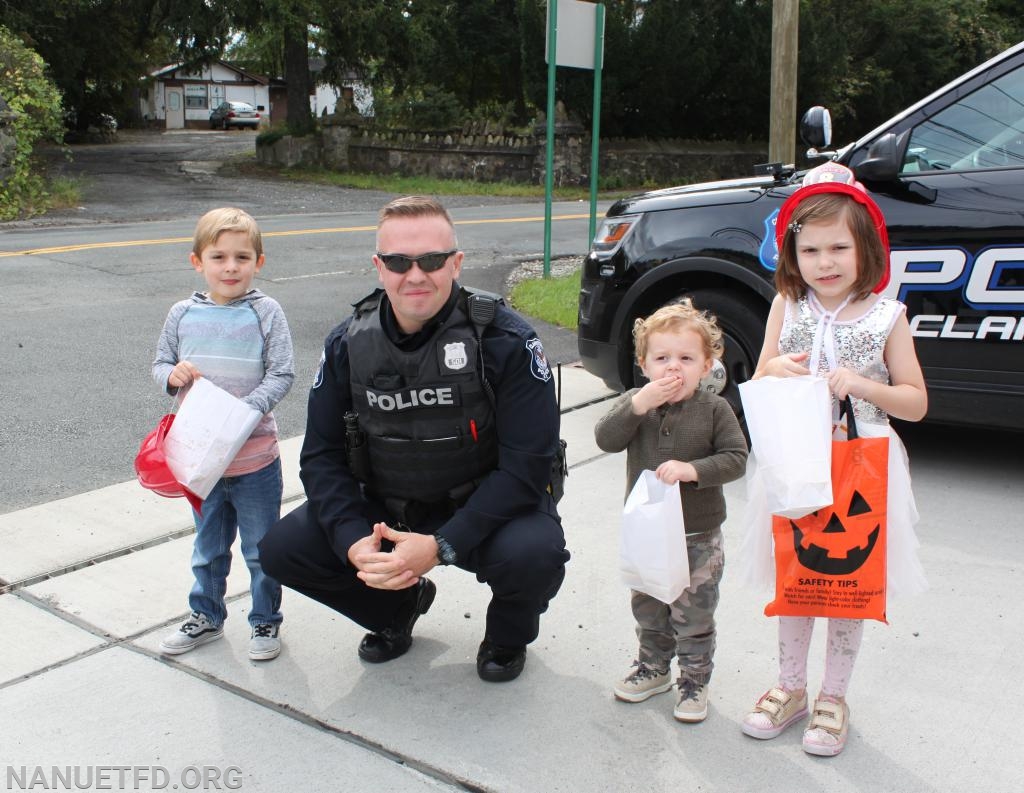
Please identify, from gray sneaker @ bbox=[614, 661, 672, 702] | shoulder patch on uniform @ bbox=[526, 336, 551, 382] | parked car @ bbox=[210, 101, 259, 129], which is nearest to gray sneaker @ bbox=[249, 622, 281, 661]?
gray sneaker @ bbox=[614, 661, 672, 702]

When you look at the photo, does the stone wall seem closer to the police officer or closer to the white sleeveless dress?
the police officer

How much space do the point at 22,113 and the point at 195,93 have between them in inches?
2148

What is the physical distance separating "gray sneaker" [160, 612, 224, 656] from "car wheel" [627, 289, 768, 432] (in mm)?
2606

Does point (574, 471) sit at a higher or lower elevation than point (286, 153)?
Result: lower

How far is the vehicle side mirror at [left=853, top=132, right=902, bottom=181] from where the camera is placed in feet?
14.2

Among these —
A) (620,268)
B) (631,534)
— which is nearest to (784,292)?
(631,534)

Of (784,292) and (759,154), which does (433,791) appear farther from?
(759,154)

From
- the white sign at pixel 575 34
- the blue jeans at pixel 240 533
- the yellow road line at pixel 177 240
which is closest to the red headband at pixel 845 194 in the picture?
the blue jeans at pixel 240 533

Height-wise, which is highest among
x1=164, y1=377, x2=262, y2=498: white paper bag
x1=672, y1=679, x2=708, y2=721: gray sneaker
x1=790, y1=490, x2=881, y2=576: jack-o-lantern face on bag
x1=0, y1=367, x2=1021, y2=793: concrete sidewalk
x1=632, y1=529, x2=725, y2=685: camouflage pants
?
x1=164, y1=377, x2=262, y2=498: white paper bag

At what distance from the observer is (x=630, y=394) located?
287 cm

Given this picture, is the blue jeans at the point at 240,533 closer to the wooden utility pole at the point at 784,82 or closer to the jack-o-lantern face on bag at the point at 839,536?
the jack-o-lantern face on bag at the point at 839,536

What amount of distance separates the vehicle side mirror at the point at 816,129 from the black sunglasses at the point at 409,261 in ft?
8.09

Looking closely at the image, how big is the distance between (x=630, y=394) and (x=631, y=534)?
388 millimetres

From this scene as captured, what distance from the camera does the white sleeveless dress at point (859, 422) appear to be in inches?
104
